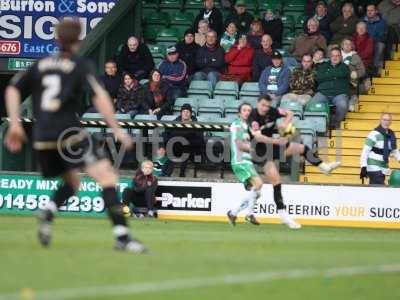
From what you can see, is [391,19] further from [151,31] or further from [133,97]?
[133,97]

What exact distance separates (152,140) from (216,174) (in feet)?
4.69

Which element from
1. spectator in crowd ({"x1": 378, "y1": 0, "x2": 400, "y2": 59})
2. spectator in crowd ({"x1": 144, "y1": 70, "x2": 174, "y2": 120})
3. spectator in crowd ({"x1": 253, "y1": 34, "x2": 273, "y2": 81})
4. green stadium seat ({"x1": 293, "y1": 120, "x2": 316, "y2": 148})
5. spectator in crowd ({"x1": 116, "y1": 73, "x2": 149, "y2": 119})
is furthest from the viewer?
spectator in crowd ({"x1": 378, "y1": 0, "x2": 400, "y2": 59})

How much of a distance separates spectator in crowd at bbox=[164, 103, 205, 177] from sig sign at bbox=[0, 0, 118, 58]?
5126mm

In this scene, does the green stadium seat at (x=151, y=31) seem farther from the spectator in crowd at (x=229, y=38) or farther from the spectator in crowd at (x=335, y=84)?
the spectator in crowd at (x=335, y=84)

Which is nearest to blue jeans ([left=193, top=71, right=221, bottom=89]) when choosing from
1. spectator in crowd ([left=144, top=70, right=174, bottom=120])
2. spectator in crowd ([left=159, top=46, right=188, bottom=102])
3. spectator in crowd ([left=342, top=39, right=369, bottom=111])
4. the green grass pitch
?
spectator in crowd ([left=159, top=46, right=188, bottom=102])

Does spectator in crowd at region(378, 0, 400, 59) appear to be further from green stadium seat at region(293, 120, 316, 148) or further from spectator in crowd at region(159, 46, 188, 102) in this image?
spectator in crowd at region(159, 46, 188, 102)

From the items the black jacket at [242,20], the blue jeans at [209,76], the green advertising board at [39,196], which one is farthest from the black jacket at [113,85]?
the black jacket at [242,20]

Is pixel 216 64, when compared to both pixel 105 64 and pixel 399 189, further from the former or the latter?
pixel 399 189

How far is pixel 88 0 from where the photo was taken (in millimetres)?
27906

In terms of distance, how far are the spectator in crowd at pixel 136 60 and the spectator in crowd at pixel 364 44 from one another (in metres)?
4.30

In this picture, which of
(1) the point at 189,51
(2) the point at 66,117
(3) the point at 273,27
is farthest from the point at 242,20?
(2) the point at 66,117

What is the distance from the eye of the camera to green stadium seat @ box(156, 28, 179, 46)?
27.7 m

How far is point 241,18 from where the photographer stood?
2675 centimetres

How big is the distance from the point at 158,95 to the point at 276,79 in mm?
2385
